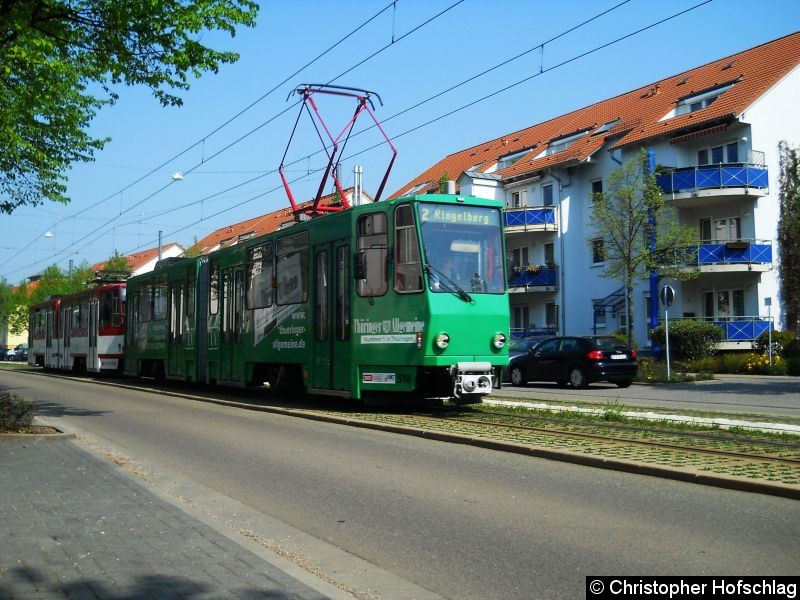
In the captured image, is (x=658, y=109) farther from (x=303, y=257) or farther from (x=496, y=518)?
(x=496, y=518)

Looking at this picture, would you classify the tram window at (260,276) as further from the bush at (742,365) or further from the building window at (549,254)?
the building window at (549,254)

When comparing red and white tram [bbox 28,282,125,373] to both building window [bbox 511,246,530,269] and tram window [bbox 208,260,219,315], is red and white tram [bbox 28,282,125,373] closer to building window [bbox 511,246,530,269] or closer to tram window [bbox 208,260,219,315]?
tram window [bbox 208,260,219,315]

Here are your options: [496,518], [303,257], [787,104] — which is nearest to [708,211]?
[787,104]

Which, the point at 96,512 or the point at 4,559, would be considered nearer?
the point at 4,559

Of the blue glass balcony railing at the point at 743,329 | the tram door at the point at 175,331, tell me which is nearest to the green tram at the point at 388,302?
the tram door at the point at 175,331

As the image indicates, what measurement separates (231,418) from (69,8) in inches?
Answer: 288

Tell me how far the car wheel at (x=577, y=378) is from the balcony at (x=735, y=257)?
13063 millimetres

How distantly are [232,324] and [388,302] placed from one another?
6704mm

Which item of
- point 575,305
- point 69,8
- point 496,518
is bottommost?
point 496,518

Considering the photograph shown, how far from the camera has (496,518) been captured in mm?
6758

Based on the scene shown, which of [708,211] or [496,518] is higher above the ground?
[708,211]

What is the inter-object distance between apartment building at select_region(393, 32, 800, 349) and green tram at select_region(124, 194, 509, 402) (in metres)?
17.3

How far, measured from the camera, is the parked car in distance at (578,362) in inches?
941

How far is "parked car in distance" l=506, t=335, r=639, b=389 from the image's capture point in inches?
941
